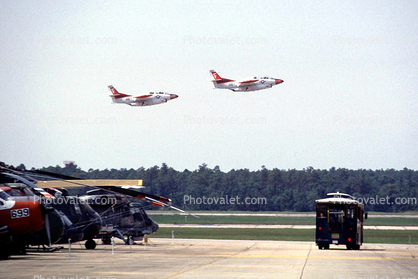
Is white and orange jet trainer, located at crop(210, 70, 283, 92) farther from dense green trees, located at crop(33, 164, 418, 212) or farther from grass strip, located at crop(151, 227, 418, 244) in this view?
dense green trees, located at crop(33, 164, 418, 212)

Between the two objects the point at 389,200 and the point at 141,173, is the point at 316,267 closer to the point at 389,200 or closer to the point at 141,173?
the point at 389,200

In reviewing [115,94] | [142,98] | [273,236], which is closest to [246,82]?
A: [142,98]

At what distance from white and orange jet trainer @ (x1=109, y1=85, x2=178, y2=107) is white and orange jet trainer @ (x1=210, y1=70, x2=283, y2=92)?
6.89m

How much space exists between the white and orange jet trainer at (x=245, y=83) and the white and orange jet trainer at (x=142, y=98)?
22.6 ft

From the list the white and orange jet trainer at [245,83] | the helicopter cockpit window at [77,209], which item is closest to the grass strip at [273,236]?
the white and orange jet trainer at [245,83]

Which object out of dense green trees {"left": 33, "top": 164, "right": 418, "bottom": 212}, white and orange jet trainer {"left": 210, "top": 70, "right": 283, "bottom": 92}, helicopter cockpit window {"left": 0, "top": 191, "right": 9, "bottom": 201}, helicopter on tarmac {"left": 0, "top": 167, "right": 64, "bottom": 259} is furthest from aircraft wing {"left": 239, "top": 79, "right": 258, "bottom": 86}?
dense green trees {"left": 33, "top": 164, "right": 418, "bottom": 212}

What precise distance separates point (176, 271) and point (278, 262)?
5928 mm

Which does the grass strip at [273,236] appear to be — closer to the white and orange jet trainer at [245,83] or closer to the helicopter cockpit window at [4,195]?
the white and orange jet trainer at [245,83]

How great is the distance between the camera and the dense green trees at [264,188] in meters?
131

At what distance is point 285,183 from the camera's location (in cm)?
15512

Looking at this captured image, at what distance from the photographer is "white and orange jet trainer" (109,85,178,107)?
60.8m

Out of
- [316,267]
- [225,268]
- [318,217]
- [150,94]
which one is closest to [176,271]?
[225,268]

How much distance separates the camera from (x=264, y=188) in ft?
498

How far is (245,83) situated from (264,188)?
327 feet
